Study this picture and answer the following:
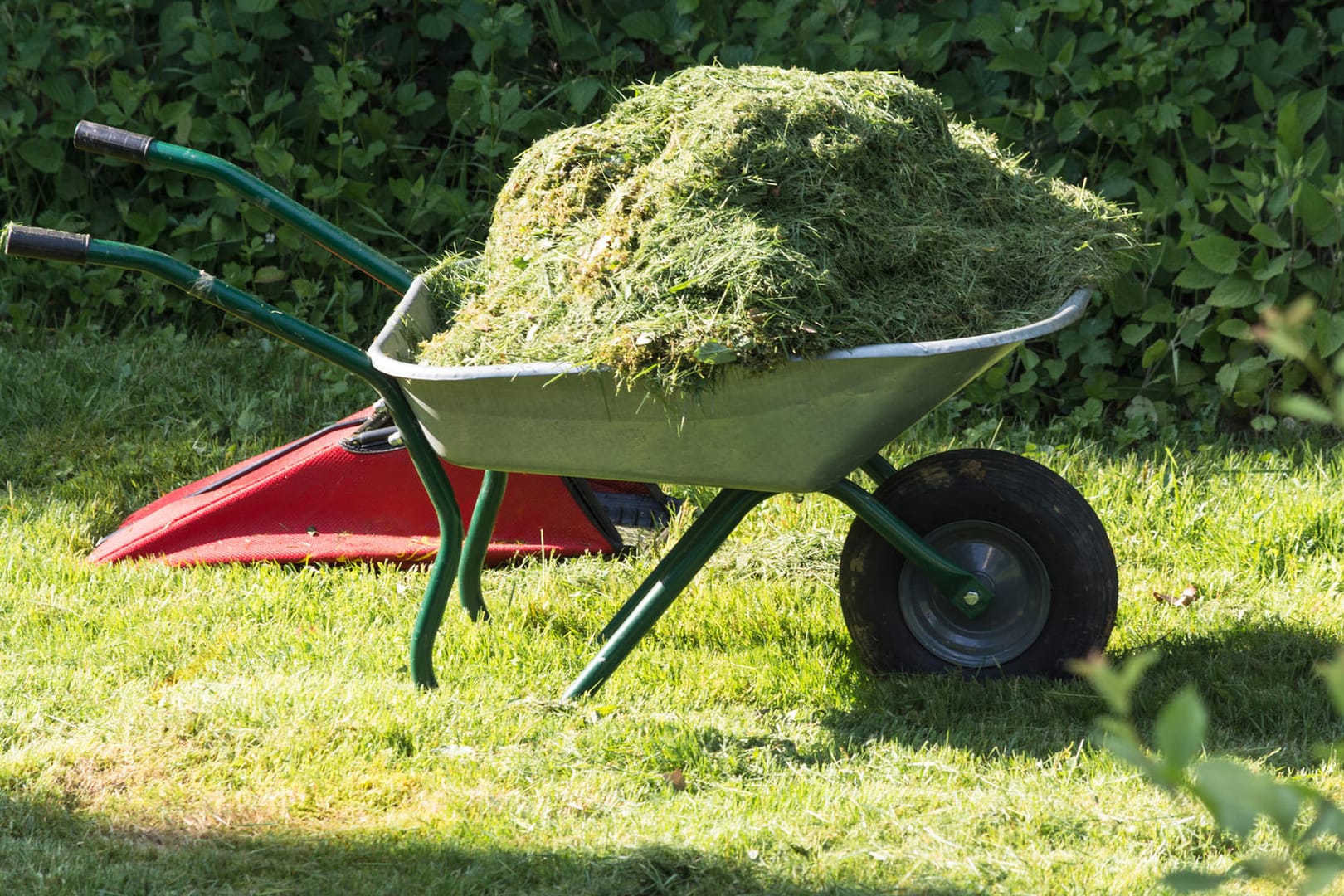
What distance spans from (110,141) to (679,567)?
138 centimetres

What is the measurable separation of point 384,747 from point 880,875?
96 centimetres

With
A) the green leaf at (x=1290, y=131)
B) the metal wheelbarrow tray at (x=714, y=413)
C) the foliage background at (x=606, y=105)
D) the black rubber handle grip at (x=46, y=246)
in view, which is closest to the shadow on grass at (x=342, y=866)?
the metal wheelbarrow tray at (x=714, y=413)

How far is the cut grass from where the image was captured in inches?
87.1

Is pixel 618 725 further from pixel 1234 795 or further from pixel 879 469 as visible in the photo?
pixel 1234 795

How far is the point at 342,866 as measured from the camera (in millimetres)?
2229

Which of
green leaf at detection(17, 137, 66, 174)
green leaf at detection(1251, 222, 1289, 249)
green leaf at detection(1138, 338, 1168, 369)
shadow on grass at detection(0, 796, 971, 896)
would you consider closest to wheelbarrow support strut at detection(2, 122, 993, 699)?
shadow on grass at detection(0, 796, 971, 896)

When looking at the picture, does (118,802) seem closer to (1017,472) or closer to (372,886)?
(372,886)

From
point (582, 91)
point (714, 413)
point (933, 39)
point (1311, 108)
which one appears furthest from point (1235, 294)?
point (714, 413)

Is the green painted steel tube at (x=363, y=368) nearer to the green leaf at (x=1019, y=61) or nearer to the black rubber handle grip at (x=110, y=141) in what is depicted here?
the black rubber handle grip at (x=110, y=141)

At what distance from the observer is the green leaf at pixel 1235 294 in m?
4.16

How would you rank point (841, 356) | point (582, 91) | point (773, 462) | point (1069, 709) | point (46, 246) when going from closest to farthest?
point (841, 356), point (773, 462), point (46, 246), point (1069, 709), point (582, 91)

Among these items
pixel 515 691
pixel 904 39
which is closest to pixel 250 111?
pixel 904 39

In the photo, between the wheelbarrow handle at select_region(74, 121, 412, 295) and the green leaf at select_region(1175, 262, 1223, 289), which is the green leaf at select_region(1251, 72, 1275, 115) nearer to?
the green leaf at select_region(1175, 262, 1223, 289)

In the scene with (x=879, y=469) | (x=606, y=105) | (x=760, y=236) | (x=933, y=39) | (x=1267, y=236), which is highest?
(x=933, y=39)
